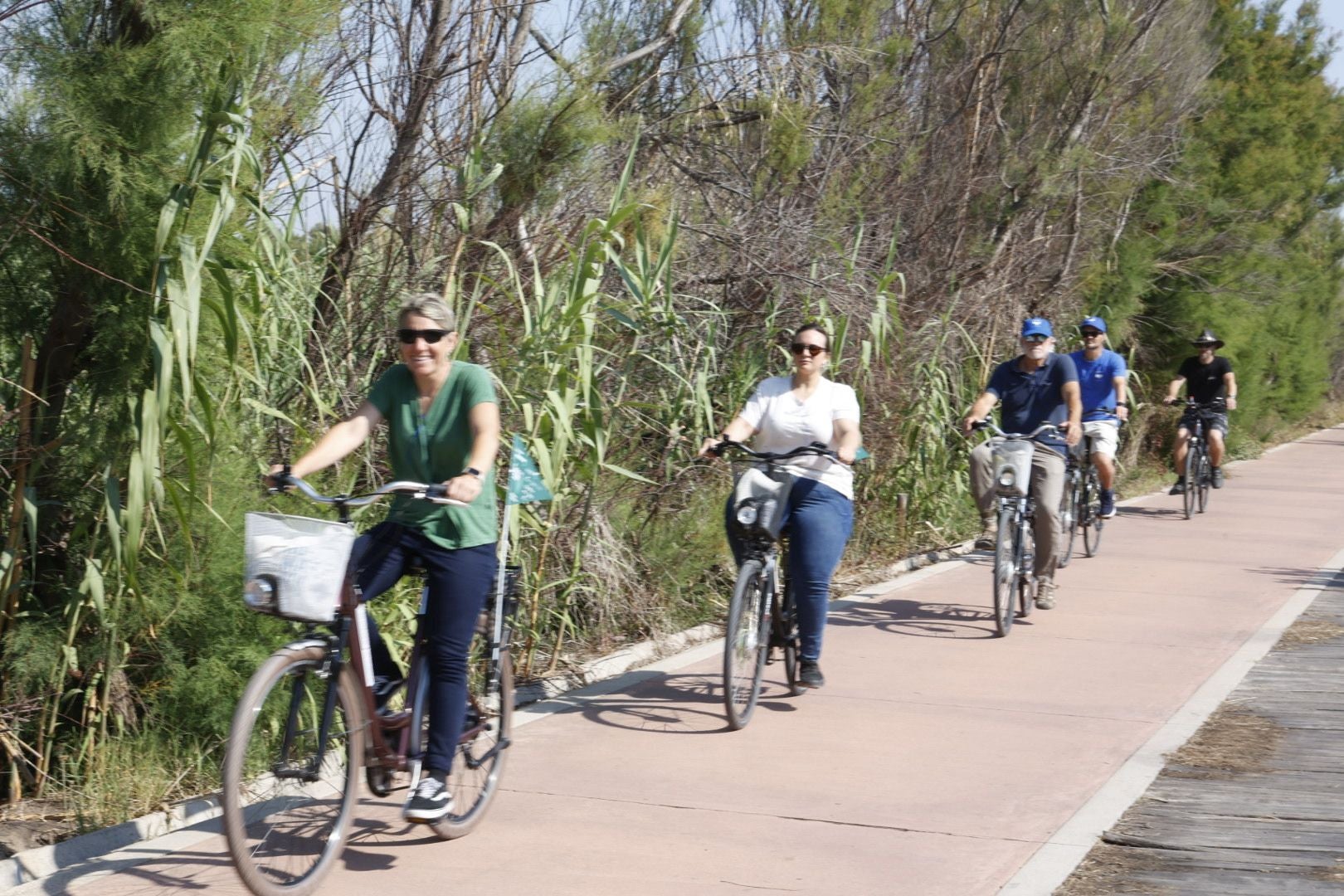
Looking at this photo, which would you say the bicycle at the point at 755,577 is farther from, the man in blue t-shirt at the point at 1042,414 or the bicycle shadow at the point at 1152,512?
the bicycle shadow at the point at 1152,512

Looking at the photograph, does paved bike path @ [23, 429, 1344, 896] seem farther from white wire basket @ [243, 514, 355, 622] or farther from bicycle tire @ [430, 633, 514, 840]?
white wire basket @ [243, 514, 355, 622]

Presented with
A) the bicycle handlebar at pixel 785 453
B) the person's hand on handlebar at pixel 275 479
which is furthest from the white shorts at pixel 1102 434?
the person's hand on handlebar at pixel 275 479

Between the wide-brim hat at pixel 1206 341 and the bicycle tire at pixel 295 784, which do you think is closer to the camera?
the bicycle tire at pixel 295 784

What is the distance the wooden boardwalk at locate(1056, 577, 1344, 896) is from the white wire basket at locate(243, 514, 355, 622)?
2.56 metres

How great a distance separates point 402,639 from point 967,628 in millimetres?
4450

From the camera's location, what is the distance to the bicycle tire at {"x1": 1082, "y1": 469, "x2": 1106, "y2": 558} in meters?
13.9

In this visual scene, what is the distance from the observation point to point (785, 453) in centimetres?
799

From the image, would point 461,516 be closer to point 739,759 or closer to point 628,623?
point 739,759

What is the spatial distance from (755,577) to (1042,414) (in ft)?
13.3

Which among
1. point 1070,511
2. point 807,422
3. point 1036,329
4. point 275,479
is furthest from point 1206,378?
point 275,479

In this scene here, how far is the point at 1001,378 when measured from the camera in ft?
36.6

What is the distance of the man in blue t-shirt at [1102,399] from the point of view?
1424cm

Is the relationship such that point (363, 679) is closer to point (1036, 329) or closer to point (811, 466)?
point (811, 466)

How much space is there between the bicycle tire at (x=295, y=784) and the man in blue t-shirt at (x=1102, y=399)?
10214 mm
